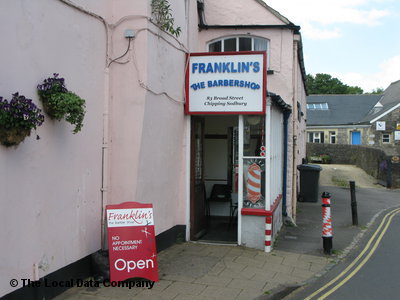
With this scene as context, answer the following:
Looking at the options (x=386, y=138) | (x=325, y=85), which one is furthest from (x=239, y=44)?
(x=325, y=85)

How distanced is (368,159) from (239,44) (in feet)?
61.7

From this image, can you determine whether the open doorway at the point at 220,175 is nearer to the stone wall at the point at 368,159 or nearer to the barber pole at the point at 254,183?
the barber pole at the point at 254,183

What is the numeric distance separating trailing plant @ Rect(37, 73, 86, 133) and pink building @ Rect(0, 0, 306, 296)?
142 millimetres

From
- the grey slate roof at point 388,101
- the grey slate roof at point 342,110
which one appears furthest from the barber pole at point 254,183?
the grey slate roof at point 342,110

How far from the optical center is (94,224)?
20.4 feet

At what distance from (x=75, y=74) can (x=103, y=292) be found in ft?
9.65

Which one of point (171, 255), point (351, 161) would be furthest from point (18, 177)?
point (351, 161)

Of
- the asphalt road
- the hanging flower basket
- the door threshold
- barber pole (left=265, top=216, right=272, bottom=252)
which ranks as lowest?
the asphalt road

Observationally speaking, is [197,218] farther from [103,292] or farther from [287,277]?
[103,292]

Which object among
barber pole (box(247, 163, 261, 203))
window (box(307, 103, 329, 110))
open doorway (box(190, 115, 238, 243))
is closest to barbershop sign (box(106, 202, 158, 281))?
barber pole (box(247, 163, 261, 203))

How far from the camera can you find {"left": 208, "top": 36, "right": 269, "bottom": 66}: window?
11.6 meters

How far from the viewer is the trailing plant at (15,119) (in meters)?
4.18

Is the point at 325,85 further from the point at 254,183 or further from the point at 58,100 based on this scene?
the point at 58,100

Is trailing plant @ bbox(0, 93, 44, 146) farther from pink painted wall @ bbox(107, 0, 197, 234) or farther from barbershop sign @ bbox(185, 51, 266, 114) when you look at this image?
barbershop sign @ bbox(185, 51, 266, 114)
